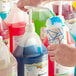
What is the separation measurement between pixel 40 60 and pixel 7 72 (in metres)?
0.15

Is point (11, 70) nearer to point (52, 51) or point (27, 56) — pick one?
point (27, 56)

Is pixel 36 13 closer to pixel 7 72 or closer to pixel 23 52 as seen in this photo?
pixel 23 52

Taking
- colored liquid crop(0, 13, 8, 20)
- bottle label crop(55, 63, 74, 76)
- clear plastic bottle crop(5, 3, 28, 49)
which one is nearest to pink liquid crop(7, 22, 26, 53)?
clear plastic bottle crop(5, 3, 28, 49)

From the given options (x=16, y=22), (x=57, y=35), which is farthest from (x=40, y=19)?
(x=57, y=35)

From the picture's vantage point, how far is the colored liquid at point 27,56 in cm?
79

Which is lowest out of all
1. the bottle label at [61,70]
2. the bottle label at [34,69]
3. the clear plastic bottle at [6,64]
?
the bottle label at [61,70]

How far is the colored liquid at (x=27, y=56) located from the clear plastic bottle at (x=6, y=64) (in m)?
0.04

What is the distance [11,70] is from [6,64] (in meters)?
0.03

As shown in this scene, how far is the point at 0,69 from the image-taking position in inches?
27.8

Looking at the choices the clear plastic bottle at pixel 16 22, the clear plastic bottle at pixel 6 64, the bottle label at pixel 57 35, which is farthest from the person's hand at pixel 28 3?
the clear plastic bottle at pixel 6 64

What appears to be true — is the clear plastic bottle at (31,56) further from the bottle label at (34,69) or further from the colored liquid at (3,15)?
the colored liquid at (3,15)

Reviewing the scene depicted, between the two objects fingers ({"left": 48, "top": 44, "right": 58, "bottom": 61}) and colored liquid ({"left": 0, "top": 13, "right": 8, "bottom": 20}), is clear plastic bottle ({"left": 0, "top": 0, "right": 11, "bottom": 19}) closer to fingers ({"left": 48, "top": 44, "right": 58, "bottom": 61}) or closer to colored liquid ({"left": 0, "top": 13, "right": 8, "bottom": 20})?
colored liquid ({"left": 0, "top": 13, "right": 8, "bottom": 20})

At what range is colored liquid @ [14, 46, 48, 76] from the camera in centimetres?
79

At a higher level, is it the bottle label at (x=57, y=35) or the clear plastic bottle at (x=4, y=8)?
the clear plastic bottle at (x=4, y=8)
